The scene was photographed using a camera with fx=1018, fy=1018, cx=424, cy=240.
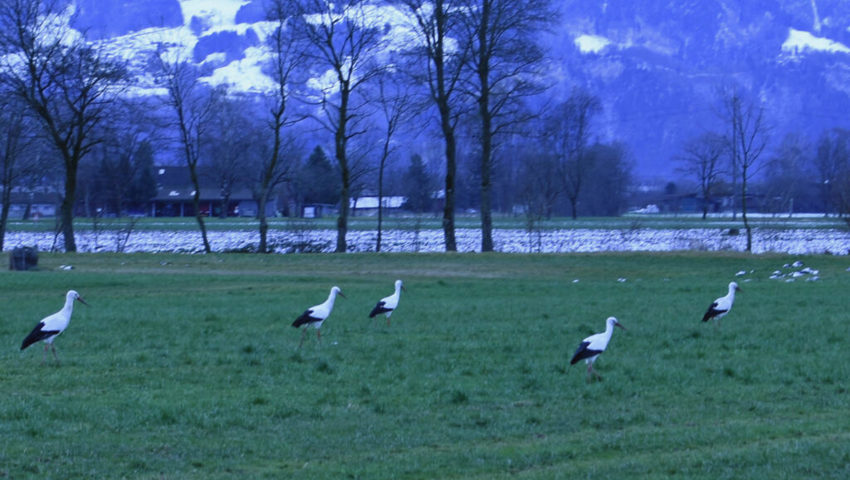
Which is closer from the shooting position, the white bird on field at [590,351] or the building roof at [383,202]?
the white bird on field at [590,351]

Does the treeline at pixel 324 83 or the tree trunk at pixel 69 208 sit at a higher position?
the treeline at pixel 324 83

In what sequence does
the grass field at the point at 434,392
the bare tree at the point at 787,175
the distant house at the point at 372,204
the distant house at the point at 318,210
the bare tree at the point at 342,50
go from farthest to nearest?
the distant house at the point at 372,204, the bare tree at the point at 787,175, the distant house at the point at 318,210, the bare tree at the point at 342,50, the grass field at the point at 434,392

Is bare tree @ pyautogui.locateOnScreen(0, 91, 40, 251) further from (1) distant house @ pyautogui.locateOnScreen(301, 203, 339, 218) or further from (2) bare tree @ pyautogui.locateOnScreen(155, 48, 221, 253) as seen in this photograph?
(1) distant house @ pyautogui.locateOnScreen(301, 203, 339, 218)

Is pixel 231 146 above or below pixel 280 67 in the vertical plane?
below

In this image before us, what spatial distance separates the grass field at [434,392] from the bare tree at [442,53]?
22.2m

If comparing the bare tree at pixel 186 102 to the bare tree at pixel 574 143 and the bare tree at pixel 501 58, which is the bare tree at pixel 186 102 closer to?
the bare tree at pixel 501 58

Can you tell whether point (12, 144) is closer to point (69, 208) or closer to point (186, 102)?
point (69, 208)

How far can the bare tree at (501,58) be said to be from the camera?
151 ft

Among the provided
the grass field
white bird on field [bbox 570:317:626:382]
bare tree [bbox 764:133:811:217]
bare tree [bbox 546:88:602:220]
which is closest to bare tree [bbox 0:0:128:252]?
the grass field

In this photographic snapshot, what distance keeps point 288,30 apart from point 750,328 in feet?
122

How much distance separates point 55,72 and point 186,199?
243 ft

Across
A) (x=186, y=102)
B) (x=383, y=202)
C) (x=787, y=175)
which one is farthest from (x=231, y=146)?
(x=787, y=175)

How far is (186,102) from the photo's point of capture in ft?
188

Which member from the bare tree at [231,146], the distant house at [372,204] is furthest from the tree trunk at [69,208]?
the distant house at [372,204]
